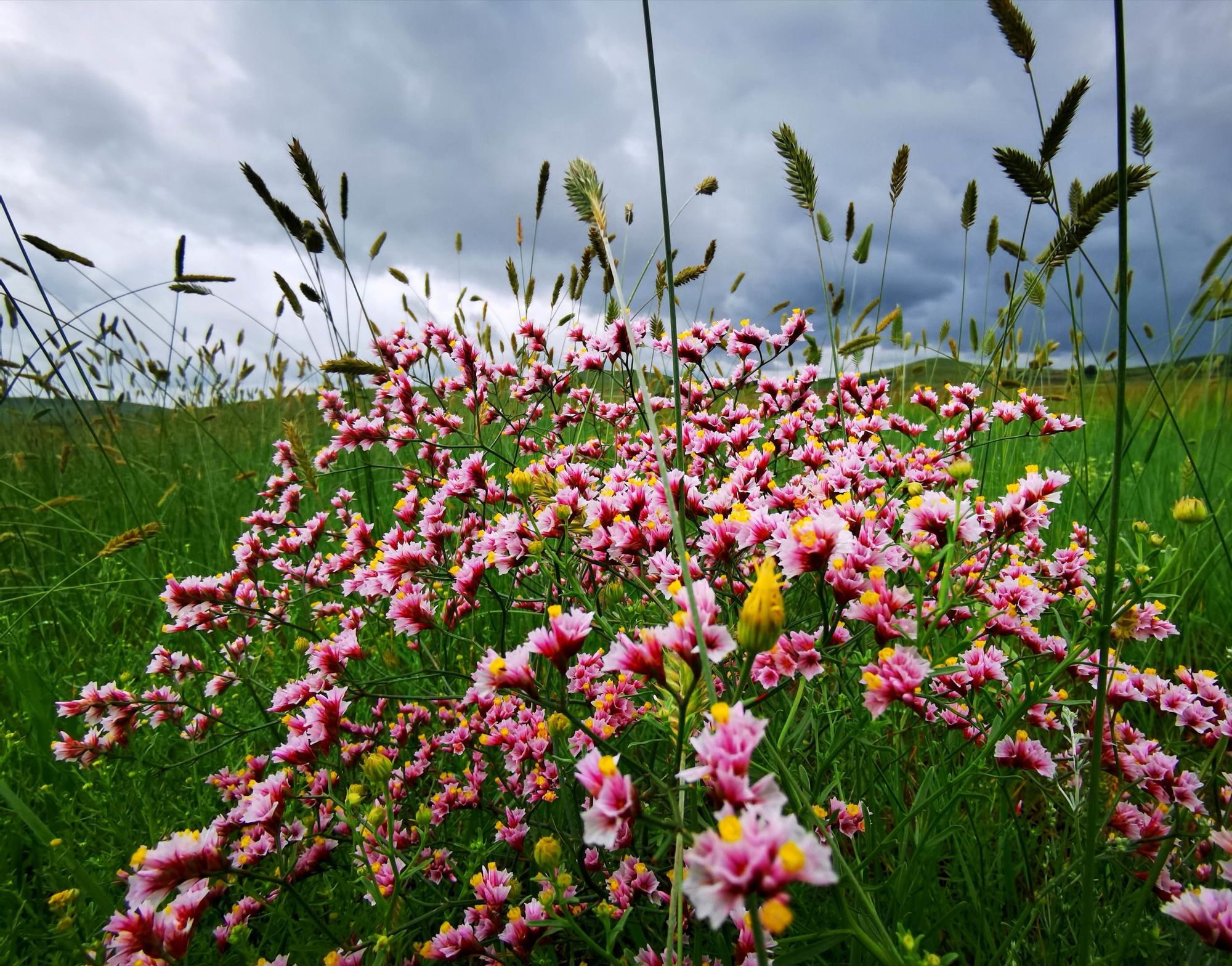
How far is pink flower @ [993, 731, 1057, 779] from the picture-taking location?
4.96 ft

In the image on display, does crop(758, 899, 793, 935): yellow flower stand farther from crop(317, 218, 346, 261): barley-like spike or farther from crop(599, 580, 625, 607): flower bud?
crop(317, 218, 346, 261): barley-like spike

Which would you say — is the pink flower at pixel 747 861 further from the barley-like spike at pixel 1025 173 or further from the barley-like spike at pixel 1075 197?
the barley-like spike at pixel 1075 197

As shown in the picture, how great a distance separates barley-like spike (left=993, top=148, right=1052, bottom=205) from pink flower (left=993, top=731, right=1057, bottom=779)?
1493mm

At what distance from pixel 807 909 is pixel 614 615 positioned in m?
1.10

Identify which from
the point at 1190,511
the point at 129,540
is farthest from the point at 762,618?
the point at 129,540

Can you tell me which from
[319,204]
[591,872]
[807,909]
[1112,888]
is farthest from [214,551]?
[1112,888]

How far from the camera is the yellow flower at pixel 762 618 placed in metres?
0.88

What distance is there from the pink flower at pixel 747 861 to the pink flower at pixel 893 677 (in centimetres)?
41

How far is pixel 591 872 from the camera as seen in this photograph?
1.75m

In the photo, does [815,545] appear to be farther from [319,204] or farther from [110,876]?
[319,204]

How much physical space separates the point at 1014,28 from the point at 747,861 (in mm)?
2547

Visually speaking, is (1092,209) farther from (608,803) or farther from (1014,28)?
(608,803)

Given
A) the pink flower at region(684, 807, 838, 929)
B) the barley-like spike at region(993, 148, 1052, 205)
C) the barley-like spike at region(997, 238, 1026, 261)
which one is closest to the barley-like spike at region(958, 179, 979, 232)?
the barley-like spike at region(997, 238, 1026, 261)

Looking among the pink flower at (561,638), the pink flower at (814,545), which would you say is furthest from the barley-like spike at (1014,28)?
the pink flower at (561,638)
